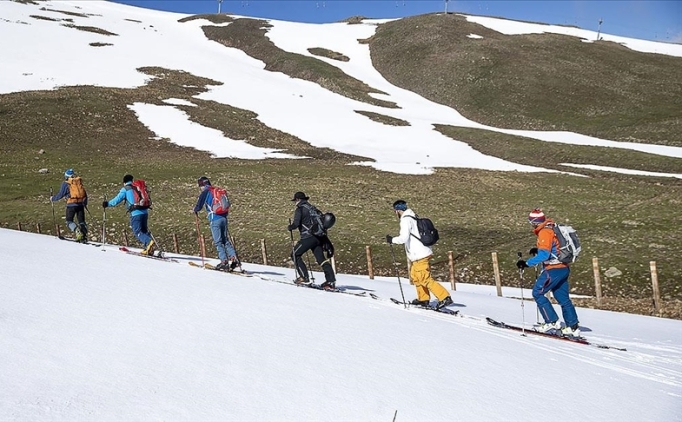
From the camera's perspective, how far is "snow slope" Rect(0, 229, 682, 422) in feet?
23.6

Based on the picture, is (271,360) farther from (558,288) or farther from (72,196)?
(72,196)

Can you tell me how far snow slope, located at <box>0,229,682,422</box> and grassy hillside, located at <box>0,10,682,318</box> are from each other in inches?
497

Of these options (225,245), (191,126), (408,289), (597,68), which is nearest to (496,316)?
(408,289)

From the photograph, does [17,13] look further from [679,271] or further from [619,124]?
[679,271]

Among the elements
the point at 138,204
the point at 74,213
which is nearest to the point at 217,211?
the point at 138,204

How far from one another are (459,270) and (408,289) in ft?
24.8

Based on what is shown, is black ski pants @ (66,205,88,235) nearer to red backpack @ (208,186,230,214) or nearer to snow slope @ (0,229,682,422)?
red backpack @ (208,186,230,214)

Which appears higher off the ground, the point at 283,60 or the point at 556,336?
the point at 283,60

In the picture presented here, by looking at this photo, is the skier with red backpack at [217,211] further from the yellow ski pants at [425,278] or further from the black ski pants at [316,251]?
the yellow ski pants at [425,278]

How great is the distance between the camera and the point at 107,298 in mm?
11570

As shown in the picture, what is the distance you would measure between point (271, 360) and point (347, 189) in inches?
1471

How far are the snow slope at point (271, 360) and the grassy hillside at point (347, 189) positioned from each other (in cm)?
1263

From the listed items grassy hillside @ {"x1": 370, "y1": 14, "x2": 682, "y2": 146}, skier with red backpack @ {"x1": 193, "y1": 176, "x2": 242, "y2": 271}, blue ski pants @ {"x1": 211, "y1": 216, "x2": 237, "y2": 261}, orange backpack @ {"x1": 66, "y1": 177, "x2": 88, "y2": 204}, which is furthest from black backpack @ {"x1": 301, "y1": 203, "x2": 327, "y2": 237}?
grassy hillside @ {"x1": 370, "y1": 14, "x2": 682, "y2": 146}

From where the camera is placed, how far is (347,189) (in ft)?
151
